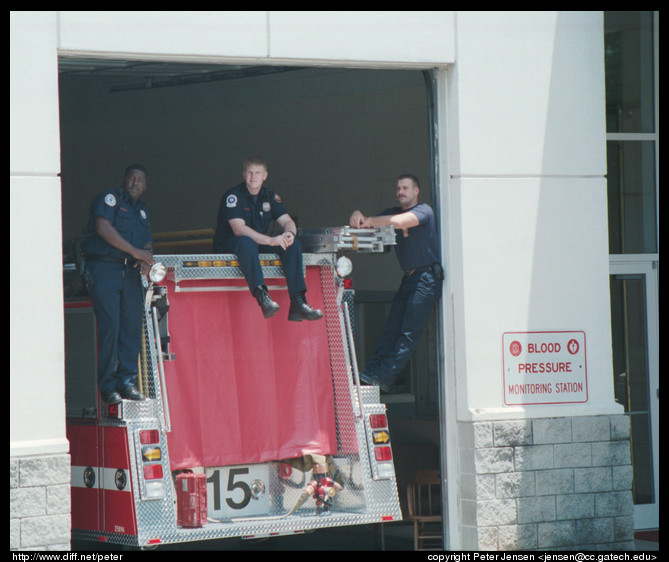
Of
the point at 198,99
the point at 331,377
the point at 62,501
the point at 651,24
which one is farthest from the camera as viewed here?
the point at 198,99

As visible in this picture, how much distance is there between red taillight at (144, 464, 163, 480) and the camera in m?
8.09

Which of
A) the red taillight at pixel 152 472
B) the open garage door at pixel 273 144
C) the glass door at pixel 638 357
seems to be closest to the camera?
the red taillight at pixel 152 472

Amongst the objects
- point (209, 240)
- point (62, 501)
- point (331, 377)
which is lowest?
point (62, 501)

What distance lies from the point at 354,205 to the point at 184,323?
623cm

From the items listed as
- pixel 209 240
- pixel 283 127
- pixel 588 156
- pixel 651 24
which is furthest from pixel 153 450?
pixel 283 127

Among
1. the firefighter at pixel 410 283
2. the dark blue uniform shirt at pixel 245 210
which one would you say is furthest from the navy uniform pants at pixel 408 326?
the dark blue uniform shirt at pixel 245 210

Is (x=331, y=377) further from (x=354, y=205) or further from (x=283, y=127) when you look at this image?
(x=283, y=127)

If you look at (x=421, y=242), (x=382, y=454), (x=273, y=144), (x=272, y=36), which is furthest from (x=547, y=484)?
(x=273, y=144)

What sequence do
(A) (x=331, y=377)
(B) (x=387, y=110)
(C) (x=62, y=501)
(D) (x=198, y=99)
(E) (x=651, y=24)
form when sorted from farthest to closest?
(D) (x=198, y=99), (B) (x=387, y=110), (E) (x=651, y=24), (A) (x=331, y=377), (C) (x=62, y=501)

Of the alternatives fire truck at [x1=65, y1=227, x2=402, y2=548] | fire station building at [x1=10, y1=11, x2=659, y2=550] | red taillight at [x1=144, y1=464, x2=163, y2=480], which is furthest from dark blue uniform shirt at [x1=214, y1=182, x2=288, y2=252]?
red taillight at [x1=144, y1=464, x2=163, y2=480]

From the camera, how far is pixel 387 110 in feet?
47.1

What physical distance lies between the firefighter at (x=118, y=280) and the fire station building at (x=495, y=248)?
529 millimetres

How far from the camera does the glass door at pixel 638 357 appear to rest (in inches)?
444

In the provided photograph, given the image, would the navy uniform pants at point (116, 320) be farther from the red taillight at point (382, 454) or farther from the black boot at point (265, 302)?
the red taillight at point (382, 454)
